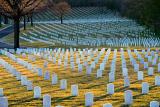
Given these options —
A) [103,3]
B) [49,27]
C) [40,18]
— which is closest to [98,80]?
[49,27]

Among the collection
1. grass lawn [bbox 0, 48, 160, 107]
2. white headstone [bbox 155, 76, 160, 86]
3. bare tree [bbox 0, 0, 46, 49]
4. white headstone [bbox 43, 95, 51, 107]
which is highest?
bare tree [bbox 0, 0, 46, 49]

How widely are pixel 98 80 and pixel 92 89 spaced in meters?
1.94

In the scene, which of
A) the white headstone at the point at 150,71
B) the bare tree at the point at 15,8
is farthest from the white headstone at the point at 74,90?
the bare tree at the point at 15,8

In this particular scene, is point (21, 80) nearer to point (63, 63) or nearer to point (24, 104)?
point (24, 104)

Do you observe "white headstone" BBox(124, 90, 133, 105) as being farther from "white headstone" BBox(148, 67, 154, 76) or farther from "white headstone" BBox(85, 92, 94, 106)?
"white headstone" BBox(148, 67, 154, 76)

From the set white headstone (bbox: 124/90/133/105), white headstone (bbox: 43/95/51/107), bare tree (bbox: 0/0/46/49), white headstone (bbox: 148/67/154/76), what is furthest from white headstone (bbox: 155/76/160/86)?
bare tree (bbox: 0/0/46/49)

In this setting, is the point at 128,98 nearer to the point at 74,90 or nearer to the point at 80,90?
the point at 74,90

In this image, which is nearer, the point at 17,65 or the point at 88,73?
the point at 88,73

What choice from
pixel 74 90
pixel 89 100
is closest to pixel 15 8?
pixel 74 90

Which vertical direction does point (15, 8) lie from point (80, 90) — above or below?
above

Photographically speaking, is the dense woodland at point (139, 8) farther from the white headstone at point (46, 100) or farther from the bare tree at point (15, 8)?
the white headstone at point (46, 100)

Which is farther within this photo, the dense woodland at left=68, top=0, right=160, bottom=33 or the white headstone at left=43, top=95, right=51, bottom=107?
the dense woodland at left=68, top=0, right=160, bottom=33

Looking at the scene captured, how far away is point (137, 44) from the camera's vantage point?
1583 inches

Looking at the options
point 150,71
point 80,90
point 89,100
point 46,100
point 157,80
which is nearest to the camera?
point 46,100
